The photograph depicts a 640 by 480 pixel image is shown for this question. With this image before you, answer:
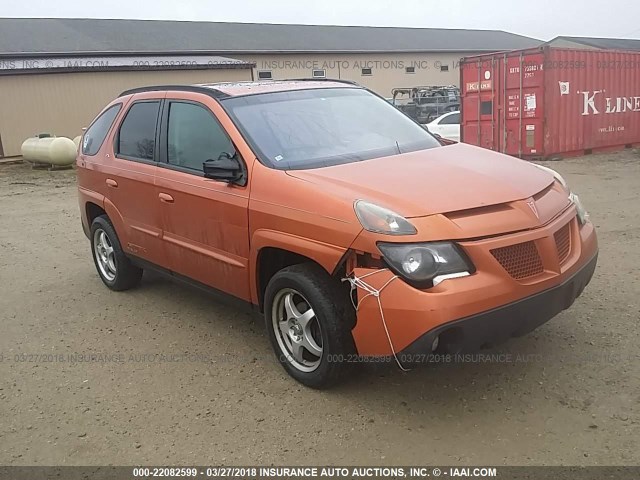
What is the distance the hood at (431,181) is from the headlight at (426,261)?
0.19 meters

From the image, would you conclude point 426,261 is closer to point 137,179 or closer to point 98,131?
point 137,179

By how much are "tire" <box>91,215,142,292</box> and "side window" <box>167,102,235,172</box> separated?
1.35m

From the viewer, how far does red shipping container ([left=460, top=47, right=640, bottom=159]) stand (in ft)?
46.3

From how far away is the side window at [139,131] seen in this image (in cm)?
487

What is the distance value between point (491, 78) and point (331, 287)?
1284cm

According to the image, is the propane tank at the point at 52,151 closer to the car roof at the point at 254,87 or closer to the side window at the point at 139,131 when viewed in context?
the side window at the point at 139,131

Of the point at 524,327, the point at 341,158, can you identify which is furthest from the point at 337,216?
the point at 524,327

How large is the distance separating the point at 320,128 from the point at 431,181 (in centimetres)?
106

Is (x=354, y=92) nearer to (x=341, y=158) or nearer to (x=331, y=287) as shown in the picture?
(x=341, y=158)

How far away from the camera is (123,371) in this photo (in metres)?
4.13

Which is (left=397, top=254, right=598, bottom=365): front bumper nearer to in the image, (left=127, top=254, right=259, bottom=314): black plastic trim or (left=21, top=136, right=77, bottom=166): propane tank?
(left=127, top=254, right=259, bottom=314): black plastic trim

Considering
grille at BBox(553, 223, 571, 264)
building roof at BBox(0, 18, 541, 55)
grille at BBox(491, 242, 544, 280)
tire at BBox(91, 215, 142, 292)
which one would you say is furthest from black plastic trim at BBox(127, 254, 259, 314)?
building roof at BBox(0, 18, 541, 55)

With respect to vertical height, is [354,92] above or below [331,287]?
above

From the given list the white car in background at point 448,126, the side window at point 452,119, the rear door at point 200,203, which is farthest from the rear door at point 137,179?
the side window at point 452,119
